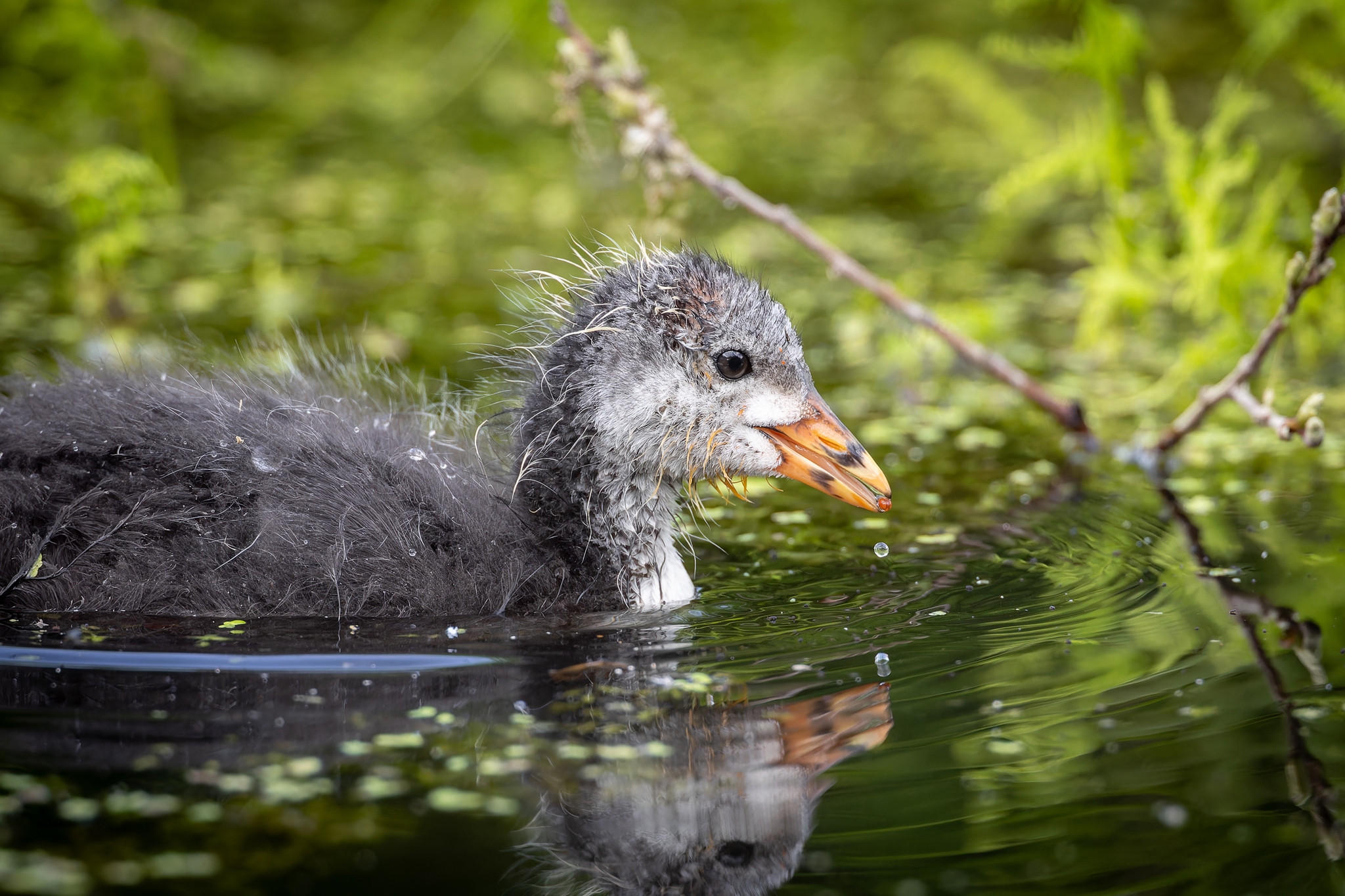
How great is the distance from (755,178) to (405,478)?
729 cm

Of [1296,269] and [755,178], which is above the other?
[755,178]

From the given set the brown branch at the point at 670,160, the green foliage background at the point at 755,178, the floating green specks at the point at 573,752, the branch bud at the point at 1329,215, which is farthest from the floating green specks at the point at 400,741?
the branch bud at the point at 1329,215

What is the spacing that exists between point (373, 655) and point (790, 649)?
1.20 m

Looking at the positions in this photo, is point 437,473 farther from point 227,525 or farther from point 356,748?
point 356,748

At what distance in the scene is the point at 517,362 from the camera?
15.9 feet

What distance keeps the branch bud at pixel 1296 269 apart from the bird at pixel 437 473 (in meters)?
1.77

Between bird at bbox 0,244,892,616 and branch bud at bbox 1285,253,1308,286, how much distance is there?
177 cm

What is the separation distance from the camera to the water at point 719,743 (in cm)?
286

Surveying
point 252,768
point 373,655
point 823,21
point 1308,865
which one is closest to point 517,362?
point 373,655

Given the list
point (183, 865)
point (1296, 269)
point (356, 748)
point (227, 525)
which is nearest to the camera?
point (183, 865)

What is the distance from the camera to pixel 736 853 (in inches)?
117

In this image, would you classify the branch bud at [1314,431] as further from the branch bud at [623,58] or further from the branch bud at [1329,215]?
the branch bud at [623,58]

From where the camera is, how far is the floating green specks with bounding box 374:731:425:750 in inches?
132

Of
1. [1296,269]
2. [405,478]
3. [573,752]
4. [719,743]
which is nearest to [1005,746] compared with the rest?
[719,743]
